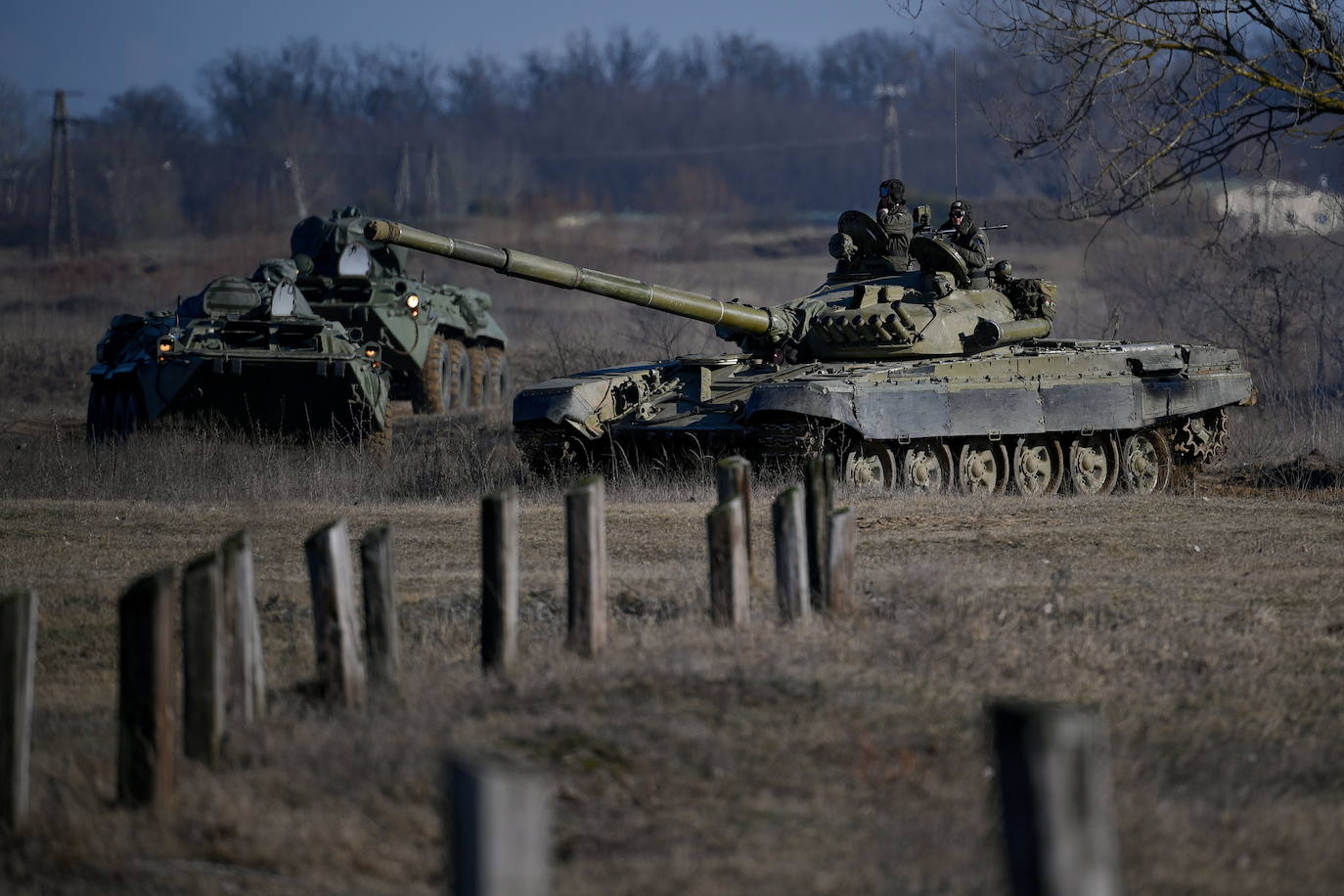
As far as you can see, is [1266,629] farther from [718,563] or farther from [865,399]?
[865,399]

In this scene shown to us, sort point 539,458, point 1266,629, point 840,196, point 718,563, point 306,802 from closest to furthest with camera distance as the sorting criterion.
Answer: point 306,802 → point 718,563 → point 1266,629 → point 539,458 → point 840,196

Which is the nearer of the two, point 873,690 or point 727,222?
point 873,690

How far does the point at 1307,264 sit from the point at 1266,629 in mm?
22375

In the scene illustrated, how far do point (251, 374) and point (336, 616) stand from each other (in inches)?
511

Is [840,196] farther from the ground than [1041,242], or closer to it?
farther from the ground

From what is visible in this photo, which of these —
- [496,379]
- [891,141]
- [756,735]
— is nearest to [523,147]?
[891,141]

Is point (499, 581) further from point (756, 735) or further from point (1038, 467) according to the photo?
point (1038, 467)

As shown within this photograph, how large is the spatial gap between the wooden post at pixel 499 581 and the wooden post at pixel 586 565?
0.23 meters

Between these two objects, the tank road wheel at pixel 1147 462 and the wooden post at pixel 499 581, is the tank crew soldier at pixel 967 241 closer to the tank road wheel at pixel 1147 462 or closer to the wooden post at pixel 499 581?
the tank road wheel at pixel 1147 462

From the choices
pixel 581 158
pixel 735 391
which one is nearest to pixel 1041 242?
pixel 581 158

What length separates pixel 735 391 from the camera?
1427 centimetres

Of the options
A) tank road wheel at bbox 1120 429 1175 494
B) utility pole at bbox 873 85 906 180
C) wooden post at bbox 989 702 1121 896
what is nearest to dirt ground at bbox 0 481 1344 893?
wooden post at bbox 989 702 1121 896

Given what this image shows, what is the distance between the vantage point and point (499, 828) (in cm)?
304

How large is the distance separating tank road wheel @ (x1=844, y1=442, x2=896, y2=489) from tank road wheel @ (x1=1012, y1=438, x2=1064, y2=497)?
5.16 feet
